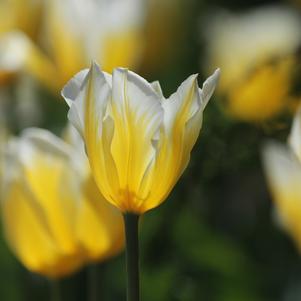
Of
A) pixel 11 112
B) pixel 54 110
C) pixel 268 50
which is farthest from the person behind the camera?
pixel 54 110

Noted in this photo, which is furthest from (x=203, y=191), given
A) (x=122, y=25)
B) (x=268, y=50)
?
(x=268, y=50)

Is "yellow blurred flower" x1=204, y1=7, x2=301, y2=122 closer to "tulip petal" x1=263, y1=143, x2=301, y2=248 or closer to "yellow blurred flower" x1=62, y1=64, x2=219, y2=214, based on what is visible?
"tulip petal" x1=263, y1=143, x2=301, y2=248

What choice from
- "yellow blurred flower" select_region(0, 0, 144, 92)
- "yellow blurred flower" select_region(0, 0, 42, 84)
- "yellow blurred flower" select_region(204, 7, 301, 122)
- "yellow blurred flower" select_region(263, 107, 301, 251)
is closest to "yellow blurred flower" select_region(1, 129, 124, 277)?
"yellow blurred flower" select_region(263, 107, 301, 251)

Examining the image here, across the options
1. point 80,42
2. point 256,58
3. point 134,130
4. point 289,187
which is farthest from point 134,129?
point 256,58

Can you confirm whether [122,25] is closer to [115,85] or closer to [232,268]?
[232,268]

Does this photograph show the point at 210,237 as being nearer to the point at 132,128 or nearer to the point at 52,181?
the point at 52,181

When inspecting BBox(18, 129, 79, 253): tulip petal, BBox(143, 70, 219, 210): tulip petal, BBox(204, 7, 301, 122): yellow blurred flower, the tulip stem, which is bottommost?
BBox(204, 7, 301, 122): yellow blurred flower

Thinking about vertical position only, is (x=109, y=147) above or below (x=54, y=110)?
above
